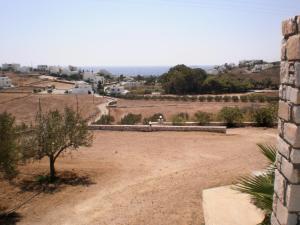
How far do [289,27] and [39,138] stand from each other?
10.8 m

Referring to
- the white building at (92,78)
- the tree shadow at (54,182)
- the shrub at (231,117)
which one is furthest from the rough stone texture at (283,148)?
the white building at (92,78)

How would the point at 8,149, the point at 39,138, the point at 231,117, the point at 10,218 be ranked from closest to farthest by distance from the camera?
the point at 10,218
the point at 8,149
the point at 39,138
the point at 231,117

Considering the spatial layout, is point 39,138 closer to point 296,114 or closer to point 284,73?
point 284,73

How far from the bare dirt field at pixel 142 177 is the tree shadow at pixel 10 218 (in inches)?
4.2

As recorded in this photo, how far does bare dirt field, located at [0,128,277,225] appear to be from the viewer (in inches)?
371

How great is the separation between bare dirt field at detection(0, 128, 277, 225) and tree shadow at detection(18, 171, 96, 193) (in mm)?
90

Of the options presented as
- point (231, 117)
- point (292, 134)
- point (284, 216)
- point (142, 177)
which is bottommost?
point (142, 177)

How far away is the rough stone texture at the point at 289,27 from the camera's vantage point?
361 centimetres

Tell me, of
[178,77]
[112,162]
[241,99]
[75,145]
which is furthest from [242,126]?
[178,77]

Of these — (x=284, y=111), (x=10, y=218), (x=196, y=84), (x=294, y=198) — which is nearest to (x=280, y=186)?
(x=294, y=198)

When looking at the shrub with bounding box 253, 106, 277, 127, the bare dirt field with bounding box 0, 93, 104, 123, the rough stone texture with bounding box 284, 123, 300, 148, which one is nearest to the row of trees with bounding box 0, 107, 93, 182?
the rough stone texture with bounding box 284, 123, 300, 148

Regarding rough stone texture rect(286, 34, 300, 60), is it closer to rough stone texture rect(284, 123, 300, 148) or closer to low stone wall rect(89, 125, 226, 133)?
rough stone texture rect(284, 123, 300, 148)

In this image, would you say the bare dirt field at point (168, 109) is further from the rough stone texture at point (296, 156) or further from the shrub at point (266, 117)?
the rough stone texture at point (296, 156)

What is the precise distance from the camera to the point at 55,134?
13242 millimetres
